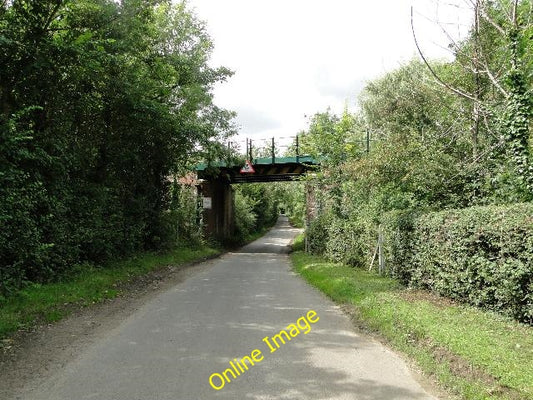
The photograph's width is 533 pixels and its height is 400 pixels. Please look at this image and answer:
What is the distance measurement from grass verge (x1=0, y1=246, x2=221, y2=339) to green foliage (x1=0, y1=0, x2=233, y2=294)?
456mm

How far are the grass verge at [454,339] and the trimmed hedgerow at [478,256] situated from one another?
0.32m

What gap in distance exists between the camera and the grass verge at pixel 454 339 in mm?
4809

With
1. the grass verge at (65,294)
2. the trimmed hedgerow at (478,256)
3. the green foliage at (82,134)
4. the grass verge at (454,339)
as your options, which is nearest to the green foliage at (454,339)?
the grass verge at (454,339)

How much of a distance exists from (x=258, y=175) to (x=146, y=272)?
18.8 meters

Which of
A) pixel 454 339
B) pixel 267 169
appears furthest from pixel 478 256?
pixel 267 169

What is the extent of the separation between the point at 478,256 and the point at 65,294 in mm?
8728

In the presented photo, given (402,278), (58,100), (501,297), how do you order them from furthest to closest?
(402,278)
(58,100)
(501,297)

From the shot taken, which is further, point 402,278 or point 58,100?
point 402,278

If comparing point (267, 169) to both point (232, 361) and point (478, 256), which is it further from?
point (232, 361)

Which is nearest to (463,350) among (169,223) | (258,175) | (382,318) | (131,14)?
(382,318)

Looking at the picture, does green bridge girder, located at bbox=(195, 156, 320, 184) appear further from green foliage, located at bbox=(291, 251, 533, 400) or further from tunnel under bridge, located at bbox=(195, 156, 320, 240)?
green foliage, located at bbox=(291, 251, 533, 400)

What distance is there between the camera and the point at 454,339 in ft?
20.1

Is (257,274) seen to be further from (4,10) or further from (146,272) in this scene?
(4,10)

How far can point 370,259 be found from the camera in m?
15.7
